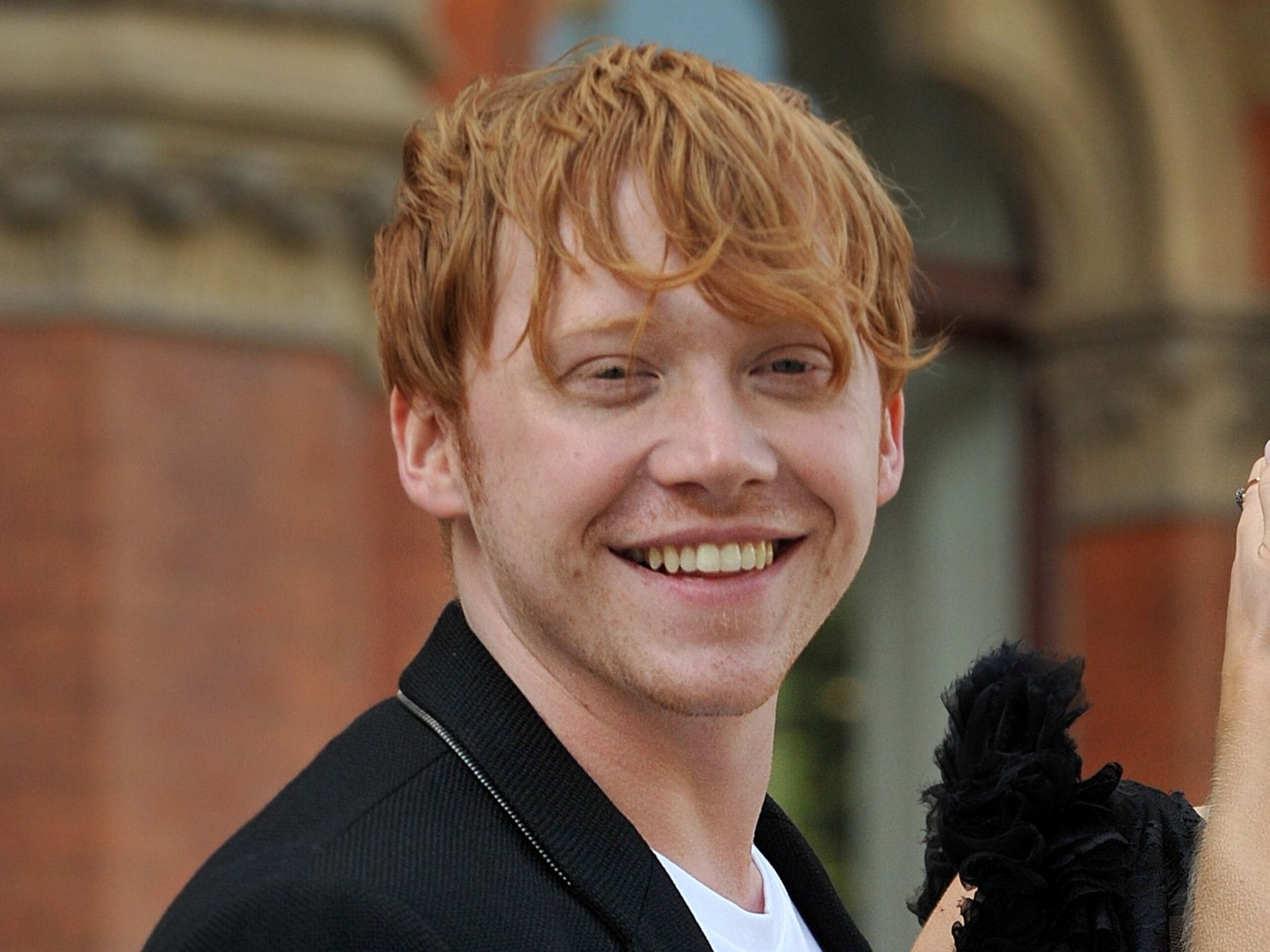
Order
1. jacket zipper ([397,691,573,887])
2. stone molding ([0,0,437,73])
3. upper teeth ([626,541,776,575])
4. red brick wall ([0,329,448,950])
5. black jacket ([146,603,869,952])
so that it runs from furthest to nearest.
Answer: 1. stone molding ([0,0,437,73])
2. red brick wall ([0,329,448,950])
3. upper teeth ([626,541,776,575])
4. jacket zipper ([397,691,573,887])
5. black jacket ([146,603,869,952])

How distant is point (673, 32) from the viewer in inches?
291

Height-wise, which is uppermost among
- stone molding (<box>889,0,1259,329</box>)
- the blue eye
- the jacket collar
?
stone molding (<box>889,0,1259,329</box>)

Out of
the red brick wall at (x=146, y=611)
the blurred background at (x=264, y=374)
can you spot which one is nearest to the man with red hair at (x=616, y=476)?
the blurred background at (x=264, y=374)

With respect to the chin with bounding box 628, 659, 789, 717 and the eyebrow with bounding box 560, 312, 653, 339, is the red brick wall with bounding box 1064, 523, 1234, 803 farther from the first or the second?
the eyebrow with bounding box 560, 312, 653, 339

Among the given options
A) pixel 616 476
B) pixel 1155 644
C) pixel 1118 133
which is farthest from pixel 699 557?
pixel 1118 133

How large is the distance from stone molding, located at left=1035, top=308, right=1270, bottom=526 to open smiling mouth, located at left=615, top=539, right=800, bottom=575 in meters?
6.24

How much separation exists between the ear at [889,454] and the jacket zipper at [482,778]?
1.59ft

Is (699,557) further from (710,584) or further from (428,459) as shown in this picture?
(428,459)

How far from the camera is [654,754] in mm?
1680

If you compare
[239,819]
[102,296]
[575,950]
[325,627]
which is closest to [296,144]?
[102,296]

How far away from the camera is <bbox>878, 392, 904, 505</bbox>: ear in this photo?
1885mm

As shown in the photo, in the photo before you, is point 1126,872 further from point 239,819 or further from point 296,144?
point 296,144

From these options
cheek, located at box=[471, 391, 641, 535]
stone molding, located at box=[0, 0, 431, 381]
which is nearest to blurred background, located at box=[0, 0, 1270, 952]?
stone molding, located at box=[0, 0, 431, 381]

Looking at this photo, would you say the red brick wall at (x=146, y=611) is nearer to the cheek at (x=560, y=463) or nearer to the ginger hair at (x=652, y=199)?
the ginger hair at (x=652, y=199)
